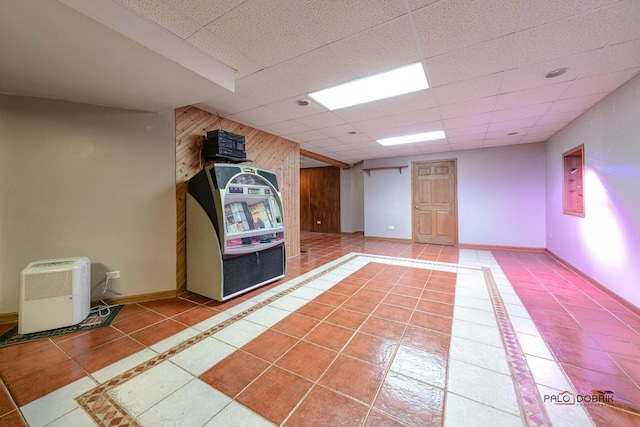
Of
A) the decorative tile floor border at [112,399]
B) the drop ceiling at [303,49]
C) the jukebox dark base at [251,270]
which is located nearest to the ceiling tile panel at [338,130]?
the drop ceiling at [303,49]

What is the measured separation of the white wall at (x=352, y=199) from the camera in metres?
8.75

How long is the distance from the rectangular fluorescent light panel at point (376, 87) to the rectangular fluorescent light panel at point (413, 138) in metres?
2.13

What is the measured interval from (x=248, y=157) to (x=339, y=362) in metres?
3.47

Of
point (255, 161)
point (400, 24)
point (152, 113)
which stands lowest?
point (255, 161)

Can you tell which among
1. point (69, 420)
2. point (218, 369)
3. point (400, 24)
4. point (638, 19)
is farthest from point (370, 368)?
point (638, 19)

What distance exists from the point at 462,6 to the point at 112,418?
3.39 meters

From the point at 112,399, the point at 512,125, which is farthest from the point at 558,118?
the point at 112,399

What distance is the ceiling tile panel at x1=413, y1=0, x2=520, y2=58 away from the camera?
5.39ft

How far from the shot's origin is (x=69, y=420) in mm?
1289

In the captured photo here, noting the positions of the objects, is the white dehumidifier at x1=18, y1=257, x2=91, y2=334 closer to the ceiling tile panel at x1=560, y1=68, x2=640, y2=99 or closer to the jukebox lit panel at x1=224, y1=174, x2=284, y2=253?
the jukebox lit panel at x1=224, y1=174, x2=284, y2=253

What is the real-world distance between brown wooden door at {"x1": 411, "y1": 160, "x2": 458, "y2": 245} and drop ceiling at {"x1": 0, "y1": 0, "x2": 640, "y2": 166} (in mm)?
3256

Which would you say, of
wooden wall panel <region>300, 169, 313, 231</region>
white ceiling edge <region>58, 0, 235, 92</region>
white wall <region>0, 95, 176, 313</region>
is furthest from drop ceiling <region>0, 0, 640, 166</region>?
wooden wall panel <region>300, 169, 313, 231</region>

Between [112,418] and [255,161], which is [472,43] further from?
[112,418]

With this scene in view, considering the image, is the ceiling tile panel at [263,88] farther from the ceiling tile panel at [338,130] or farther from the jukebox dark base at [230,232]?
the ceiling tile panel at [338,130]
